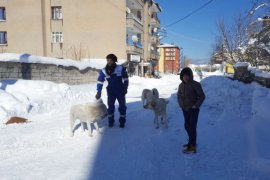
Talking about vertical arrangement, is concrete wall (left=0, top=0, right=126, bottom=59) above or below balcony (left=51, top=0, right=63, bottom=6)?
below

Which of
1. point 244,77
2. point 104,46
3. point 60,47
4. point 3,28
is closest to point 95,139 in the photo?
point 244,77

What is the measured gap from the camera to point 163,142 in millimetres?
7129

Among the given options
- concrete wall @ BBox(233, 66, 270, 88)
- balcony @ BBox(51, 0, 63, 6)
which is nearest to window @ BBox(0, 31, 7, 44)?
balcony @ BBox(51, 0, 63, 6)

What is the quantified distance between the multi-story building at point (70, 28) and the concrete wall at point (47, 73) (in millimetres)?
12693

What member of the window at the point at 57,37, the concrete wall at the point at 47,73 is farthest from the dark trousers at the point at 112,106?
the window at the point at 57,37

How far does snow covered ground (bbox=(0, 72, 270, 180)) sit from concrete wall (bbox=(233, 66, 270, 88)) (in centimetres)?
69

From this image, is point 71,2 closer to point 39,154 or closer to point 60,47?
point 60,47

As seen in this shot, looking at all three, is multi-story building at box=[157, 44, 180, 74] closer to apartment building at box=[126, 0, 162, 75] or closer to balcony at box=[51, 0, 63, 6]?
apartment building at box=[126, 0, 162, 75]

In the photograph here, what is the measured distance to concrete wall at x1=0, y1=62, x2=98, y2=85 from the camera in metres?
15.9

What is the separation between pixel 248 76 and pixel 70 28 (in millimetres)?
29764

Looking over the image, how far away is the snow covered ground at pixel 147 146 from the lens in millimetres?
5219

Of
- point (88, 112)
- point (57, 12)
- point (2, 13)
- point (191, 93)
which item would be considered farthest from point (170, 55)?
point (191, 93)

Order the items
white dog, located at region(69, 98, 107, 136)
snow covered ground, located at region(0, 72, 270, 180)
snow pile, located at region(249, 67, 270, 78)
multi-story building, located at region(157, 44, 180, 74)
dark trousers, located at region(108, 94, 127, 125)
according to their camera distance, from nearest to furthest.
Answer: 1. snow covered ground, located at region(0, 72, 270, 180)
2. white dog, located at region(69, 98, 107, 136)
3. dark trousers, located at region(108, 94, 127, 125)
4. snow pile, located at region(249, 67, 270, 78)
5. multi-story building, located at region(157, 44, 180, 74)

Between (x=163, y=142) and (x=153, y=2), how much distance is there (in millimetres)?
53854
